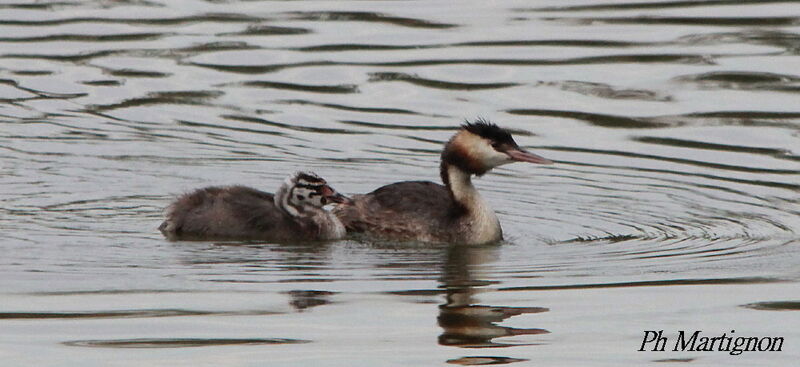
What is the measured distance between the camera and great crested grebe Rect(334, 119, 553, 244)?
1242 centimetres

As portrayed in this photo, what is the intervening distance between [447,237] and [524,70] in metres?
4.91

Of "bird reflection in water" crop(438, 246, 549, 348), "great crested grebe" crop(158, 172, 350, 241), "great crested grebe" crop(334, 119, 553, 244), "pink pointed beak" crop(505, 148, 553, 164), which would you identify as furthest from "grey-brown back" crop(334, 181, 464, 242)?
"bird reflection in water" crop(438, 246, 549, 348)

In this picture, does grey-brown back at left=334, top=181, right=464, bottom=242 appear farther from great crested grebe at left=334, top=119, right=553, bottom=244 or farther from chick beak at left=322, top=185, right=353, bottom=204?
chick beak at left=322, top=185, right=353, bottom=204

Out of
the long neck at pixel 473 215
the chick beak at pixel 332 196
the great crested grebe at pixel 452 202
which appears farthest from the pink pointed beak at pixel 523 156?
the chick beak at pixel 332 196

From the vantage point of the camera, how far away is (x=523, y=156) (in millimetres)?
12359

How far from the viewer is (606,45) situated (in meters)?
17.6

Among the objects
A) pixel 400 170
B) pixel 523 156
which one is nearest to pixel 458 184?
pixel 523 156

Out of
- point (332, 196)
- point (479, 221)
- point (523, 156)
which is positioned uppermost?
point (523, 156)

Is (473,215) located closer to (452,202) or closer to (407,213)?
(452,202)

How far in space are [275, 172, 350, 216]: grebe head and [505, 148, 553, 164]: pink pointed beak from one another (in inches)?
47.0

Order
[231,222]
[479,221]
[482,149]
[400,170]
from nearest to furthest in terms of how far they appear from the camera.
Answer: [231,222] < [479,221] < [482,149] < [400,170]

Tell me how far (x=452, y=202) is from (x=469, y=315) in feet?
10.0

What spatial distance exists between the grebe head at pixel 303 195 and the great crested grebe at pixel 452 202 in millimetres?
330

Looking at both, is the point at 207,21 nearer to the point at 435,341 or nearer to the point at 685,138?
the point at 685,138
